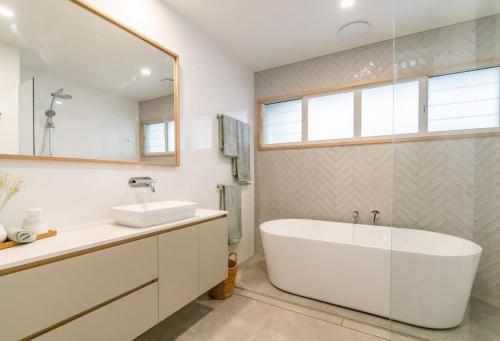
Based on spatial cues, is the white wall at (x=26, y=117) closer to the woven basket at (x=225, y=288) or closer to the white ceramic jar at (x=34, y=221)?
the white ceramic jar at (x=34, y=221)

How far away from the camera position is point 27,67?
1197mm

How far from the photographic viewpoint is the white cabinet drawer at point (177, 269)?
1.40m

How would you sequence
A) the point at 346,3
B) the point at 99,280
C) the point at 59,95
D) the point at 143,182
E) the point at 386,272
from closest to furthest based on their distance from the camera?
the point at 99,280 → the point at 59,95 → the point at 143,182 → the point at 386,272 → the point at 346,3

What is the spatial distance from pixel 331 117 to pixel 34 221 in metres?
2.93

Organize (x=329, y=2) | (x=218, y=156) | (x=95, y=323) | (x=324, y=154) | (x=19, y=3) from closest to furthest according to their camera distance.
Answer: (x=95, y=323), (x=19, y=3), (x=329, y=2), (x=218, y=156), (x=324, y=154)

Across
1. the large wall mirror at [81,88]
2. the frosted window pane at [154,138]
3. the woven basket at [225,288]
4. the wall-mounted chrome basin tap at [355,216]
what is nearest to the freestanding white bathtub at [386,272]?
the wall-mounted chrome basin tap at [355,216]

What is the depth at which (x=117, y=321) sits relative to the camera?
3.75 feet

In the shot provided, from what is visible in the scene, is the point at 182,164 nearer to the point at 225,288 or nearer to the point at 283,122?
the point at 225,288

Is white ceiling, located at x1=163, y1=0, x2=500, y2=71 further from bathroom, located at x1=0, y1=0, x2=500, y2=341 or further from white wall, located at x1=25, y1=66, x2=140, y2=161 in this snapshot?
white wall, located at x1=25, y1=66, x2=140, y2=161

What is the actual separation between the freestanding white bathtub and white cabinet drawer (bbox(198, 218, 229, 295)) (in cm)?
53

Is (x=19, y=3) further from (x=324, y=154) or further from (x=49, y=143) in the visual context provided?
(x=324, y=154)

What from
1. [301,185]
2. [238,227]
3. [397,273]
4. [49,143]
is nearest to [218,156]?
[238,227]

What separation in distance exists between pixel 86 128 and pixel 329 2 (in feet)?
6.98

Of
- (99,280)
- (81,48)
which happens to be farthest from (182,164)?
(99,280)
